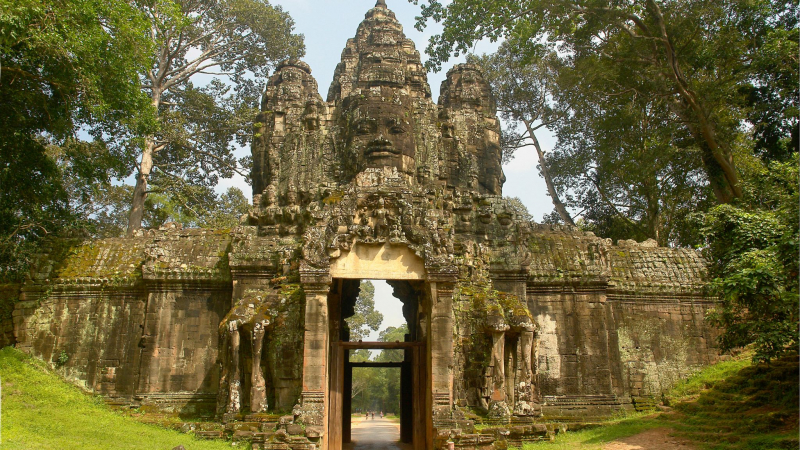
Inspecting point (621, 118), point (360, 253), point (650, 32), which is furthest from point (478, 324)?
point (621, 118)

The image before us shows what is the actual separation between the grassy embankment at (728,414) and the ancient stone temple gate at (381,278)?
0.69 metres

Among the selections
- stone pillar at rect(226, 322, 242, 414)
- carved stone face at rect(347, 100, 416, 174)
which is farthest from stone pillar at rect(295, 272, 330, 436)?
carved stone face at rect(347, 100, 416, 174)

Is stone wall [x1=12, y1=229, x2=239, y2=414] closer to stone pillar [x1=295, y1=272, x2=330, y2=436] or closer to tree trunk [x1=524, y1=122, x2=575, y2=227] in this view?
stone pillar [x1=295, y1=272, x2=330, y2=436]

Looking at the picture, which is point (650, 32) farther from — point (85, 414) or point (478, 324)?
point (85, 414)

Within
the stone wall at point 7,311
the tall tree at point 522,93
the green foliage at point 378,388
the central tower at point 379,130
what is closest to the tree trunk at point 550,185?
the tall tree at point 522,93

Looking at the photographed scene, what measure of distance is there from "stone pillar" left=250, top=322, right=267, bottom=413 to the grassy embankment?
16.7ft

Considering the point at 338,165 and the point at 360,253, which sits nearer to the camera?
the point at 360,253

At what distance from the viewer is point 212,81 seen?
1118 inches

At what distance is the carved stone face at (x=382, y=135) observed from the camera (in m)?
14.9

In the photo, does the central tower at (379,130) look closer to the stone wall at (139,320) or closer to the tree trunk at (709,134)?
the stone wall at (139,320)

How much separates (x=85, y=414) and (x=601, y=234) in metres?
21.5

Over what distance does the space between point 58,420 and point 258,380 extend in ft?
14.0

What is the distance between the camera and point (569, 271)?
1541 cm

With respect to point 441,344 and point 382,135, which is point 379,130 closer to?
point 382,135
